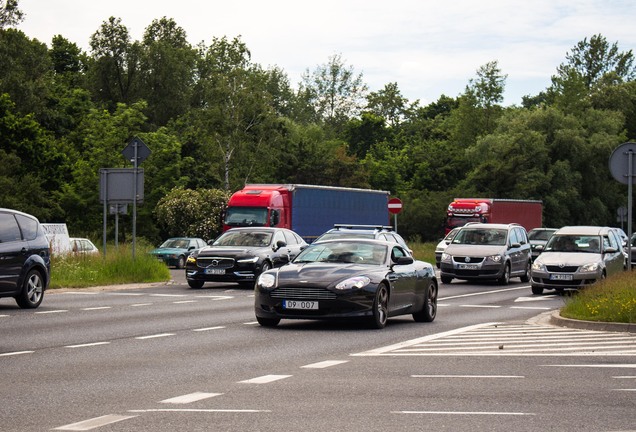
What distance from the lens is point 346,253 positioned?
19.7m

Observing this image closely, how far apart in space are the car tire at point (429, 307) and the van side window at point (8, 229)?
743 centimetres

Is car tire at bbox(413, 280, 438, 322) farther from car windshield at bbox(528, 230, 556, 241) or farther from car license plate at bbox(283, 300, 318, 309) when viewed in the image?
car windshield at bbox(528, 230, 556, 241)

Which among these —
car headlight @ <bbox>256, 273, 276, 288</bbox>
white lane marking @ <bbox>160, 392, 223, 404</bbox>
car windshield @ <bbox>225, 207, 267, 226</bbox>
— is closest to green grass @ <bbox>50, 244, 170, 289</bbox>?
car windshield @ <bbox>225, 207, 267, 226</bbox>

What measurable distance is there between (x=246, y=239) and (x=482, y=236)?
831cm

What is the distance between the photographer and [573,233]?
3234 centimetres

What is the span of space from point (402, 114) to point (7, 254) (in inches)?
4796

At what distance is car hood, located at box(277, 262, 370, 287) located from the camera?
18.3 metres

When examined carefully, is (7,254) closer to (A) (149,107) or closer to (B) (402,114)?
(A) (149,107)

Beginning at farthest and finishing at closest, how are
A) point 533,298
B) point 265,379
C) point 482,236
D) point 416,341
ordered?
point 482,236
point 533,298
point 416,341
point 265,379

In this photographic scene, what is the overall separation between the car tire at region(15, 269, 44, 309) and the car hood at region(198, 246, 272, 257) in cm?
924

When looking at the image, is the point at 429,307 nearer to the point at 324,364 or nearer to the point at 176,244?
the point at 324,364

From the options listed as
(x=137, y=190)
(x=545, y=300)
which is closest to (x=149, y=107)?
(x=137, y=190)

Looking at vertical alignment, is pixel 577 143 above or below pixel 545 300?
above

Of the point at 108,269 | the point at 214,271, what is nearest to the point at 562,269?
the point at 214,271
